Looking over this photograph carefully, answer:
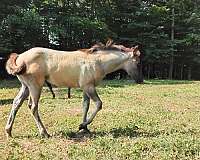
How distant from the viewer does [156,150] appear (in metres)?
7.41

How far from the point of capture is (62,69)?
914 cm

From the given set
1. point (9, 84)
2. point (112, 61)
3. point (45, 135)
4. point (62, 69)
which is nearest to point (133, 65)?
point (112, 61)

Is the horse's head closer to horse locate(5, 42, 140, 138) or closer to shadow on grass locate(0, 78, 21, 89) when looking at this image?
horse locate(5, 42, 140, 138)

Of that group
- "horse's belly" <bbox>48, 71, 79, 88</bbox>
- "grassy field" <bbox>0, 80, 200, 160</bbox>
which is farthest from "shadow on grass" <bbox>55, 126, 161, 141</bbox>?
"horse's belly" <bbox>48, 71, 79, 88</bbox>

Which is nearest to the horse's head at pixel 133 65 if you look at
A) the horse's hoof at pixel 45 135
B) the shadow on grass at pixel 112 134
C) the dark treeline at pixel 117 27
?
the shadow on grass at pixel 112 134

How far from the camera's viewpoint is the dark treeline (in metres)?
30.9

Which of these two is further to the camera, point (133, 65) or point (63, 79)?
point (133, 65)

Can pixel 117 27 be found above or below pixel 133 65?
below

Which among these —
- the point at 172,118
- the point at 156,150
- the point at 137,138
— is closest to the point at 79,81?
the point at 137,138

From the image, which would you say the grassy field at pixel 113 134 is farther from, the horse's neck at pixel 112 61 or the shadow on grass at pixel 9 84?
the shadow on grass at pixel 9 84

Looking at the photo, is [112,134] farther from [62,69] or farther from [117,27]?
[117,27]

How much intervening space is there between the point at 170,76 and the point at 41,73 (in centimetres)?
3138

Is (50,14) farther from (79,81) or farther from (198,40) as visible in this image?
(79,81)

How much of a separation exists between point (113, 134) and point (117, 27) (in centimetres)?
3068
